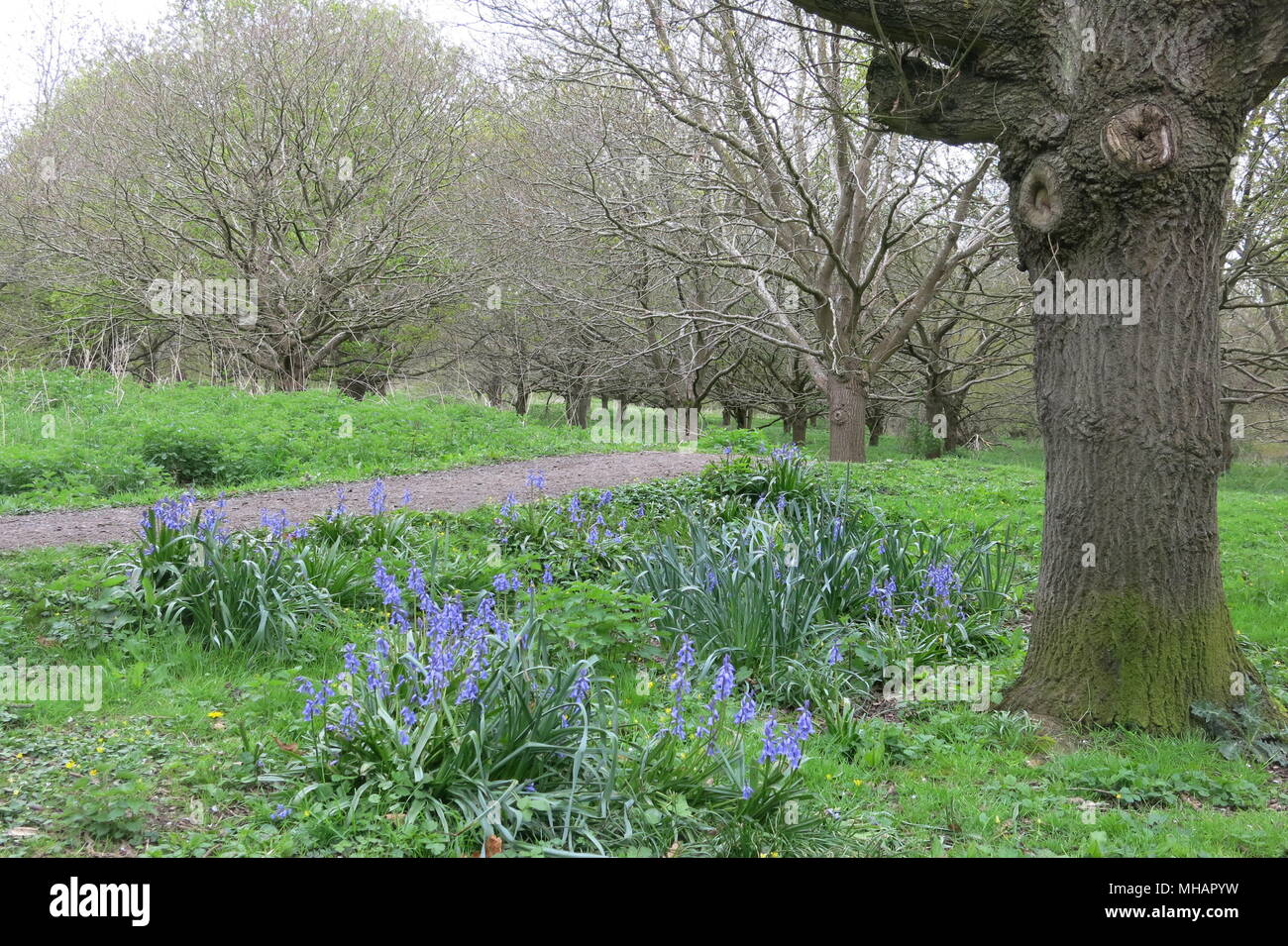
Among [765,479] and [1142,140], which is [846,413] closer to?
[765,479]

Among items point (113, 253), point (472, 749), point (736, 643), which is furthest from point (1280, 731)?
point (113, 253)

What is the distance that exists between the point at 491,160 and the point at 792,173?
952 cm

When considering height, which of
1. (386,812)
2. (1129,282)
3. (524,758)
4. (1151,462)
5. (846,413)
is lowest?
(386,812)

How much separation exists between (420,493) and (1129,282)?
6515mm

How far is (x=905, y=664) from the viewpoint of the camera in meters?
5.04

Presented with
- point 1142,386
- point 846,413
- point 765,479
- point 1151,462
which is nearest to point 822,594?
point 1151,462

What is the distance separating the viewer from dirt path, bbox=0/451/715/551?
268 inches

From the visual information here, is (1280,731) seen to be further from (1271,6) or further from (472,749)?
(472,749)

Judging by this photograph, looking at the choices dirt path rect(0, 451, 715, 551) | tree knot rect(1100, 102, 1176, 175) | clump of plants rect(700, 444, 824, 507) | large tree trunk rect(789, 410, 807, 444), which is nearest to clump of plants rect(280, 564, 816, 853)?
tree knot rect(1100, 102, 1176, 175)

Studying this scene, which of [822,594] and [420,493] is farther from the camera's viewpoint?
[420,493]

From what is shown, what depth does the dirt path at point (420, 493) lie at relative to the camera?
268 inches

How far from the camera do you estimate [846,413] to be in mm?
14055

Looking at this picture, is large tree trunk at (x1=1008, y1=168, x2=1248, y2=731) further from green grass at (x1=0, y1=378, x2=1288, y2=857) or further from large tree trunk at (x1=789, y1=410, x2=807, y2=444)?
large tree trunk at (x1=789, y1=410, x2=807, y2=444)

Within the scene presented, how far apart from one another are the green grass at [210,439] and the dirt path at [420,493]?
Result: 0.58 m
